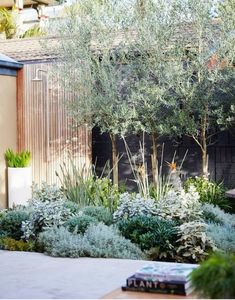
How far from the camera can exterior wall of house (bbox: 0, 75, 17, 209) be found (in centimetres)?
975

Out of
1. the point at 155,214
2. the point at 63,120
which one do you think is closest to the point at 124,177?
the point at 63,120

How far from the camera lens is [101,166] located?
1059cm

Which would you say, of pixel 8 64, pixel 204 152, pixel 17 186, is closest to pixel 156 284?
pixel 204 152

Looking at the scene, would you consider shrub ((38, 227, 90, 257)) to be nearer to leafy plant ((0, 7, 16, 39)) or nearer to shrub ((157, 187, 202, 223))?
shrub ((157, 187, 202, 223))

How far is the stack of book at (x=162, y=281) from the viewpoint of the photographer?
3141 mm

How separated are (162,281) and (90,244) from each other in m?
2.69

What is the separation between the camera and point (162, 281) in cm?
322

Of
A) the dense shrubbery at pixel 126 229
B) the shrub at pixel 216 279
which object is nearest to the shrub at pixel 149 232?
the dense shrubbery at pixel 126 229

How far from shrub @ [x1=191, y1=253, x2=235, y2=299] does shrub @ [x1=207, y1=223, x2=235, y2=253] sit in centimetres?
324

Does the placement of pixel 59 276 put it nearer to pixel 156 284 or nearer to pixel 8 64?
pixel 156 284

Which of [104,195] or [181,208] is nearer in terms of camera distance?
[181,208]

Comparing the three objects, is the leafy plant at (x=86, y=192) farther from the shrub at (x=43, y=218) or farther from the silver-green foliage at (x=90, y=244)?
the silver-green foliage at (x=90, y=244)

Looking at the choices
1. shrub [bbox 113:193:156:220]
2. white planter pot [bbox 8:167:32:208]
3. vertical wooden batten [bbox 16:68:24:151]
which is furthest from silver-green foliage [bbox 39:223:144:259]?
vertical wooden batten [bbox 16:68:24:151]

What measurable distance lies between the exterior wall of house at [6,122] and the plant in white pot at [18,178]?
6.4 inches
